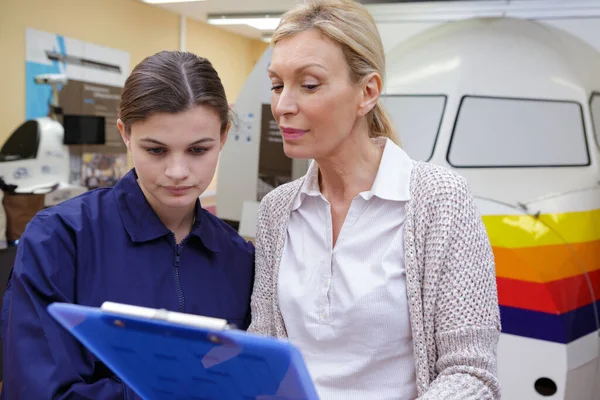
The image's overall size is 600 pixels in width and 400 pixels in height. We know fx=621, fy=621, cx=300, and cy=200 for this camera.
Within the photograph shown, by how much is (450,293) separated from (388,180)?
27cm

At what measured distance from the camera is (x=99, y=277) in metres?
1.24

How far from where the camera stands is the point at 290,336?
4.30ft

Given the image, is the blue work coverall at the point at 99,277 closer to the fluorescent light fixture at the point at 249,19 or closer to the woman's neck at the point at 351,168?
the woman's neck at the point at 351,168

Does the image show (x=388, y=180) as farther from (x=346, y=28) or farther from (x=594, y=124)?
(x=594, y=124)

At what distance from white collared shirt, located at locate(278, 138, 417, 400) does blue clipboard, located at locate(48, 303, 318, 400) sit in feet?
1.23

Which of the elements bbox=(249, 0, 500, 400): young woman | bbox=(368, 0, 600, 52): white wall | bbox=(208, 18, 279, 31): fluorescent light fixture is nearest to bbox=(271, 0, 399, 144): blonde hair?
bbox=(249, 0, 500, 400): young woman

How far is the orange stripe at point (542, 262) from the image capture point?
225 centimetres

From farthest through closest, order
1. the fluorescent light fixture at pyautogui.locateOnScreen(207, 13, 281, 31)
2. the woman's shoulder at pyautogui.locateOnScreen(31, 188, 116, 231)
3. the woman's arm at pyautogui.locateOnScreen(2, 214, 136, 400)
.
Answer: the fluorescent light fixture at pyautogui.locateOnScreen(207, 13, 281, 31), the woman's shoulder at pyautogui.locateOnScreen(31, 188, 116, 231), the woman's arm at pyautogui.locateOnScreen(2, 214, 136, 400)

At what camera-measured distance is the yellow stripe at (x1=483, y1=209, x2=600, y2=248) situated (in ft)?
7.57

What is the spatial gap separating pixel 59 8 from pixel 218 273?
238 inches

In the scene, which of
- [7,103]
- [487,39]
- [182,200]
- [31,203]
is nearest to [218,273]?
[182,200]

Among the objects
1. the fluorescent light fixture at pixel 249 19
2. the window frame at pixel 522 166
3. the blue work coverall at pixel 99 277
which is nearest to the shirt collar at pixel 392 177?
the blue work coverall at pixel 99 277

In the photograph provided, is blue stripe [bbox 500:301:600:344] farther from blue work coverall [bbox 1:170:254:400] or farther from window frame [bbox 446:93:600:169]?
blue work coverall [bbox 1:170:254:400]

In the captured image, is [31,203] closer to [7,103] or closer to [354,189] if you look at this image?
[7,103]
